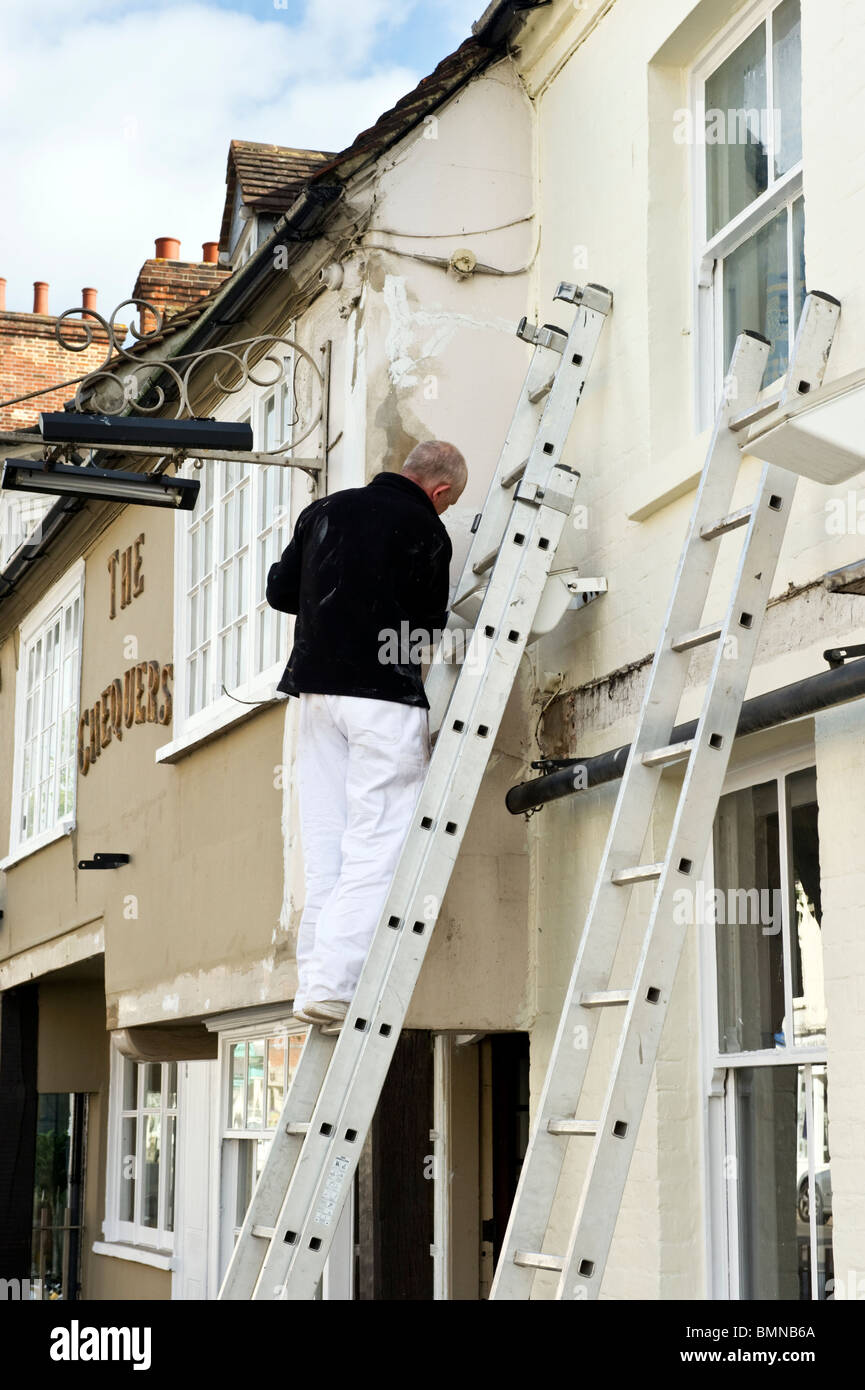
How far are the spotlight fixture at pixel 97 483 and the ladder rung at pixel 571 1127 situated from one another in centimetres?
340

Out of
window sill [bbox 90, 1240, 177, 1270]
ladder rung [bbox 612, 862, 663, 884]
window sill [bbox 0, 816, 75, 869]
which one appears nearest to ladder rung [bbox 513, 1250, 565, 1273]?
ladder rung [bbox 612, 862, 663, 884]

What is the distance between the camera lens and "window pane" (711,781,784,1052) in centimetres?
547

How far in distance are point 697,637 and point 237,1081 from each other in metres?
6.03

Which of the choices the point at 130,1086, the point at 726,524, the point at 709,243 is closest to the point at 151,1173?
the point at 130,1086

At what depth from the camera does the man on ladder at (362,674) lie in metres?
5.84

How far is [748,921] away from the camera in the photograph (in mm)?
5637

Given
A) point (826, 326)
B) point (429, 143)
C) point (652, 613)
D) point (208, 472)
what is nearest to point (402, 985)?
point (652, 613)

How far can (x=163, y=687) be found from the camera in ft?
32.4

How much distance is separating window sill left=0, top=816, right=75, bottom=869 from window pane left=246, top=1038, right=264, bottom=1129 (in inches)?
123

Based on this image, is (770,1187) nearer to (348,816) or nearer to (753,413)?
(348,816)

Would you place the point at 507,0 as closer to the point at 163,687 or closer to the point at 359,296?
the point at 359,296
